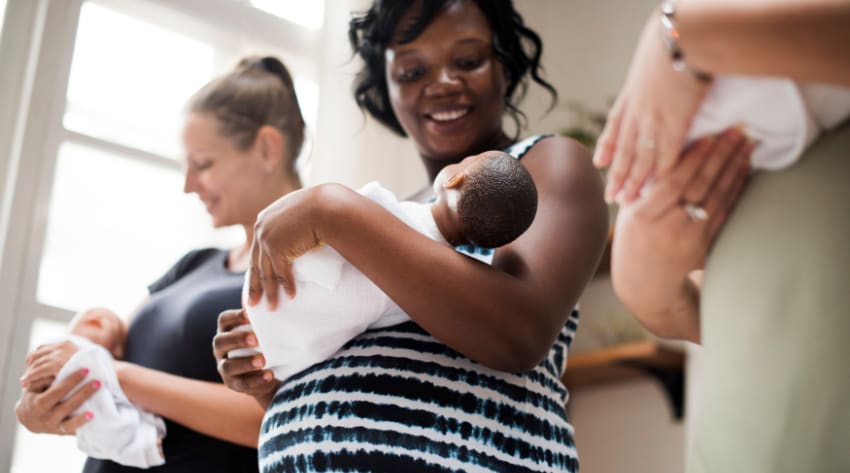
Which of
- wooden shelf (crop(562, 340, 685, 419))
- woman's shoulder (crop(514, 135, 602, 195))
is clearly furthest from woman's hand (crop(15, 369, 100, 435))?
wooden shelf (crop(562, 340, 685, 419))

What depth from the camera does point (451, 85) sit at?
1.27 m

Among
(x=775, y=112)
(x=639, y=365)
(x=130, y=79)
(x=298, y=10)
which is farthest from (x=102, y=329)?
(x=639, y=365)

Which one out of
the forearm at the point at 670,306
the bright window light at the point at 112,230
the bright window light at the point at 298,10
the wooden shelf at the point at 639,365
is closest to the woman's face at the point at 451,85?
the forearm at the point at 670,306

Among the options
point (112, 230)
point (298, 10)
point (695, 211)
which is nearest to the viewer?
point (695, 211)

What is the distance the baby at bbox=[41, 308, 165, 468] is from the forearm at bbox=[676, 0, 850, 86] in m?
1.01

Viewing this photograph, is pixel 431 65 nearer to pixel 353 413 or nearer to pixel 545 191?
pixel 545 191

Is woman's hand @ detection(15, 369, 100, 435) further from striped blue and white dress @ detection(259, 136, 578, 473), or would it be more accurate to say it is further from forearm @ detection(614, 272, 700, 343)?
forearm @ detection(614, 272, 700, 343)

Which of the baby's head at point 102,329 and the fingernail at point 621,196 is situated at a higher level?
the fingernail at point 621,196

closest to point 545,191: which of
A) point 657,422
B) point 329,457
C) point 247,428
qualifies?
point 329,457

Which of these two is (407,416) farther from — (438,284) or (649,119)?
(649,119)

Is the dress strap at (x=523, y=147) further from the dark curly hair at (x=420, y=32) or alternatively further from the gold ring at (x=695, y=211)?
the gold ring at (x=695, y=211)

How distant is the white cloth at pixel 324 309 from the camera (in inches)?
37.8

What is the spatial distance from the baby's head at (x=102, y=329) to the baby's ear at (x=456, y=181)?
782 millimetres

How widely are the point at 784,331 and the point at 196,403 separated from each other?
921 mm
